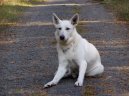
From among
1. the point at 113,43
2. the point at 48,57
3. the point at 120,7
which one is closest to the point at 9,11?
the point at 120,7

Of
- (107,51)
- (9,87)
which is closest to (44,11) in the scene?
(107,51)

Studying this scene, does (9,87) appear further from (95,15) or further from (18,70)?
(95,15)

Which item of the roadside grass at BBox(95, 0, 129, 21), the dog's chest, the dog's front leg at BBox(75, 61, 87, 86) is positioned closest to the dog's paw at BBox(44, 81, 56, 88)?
the dog's front leg at BBox(75, 61, 87, 86)

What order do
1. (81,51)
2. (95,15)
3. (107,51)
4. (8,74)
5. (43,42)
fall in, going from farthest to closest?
(95,15)
(43,42)
(107,51)
(8,74)
(81,51)

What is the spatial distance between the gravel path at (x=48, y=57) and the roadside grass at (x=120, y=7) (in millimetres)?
391

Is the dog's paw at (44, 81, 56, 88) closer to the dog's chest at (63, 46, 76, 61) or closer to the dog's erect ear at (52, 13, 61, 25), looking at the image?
the dog's chest at (63, 46, 76, 61)

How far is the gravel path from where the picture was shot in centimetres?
794

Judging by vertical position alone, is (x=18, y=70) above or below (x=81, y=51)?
below

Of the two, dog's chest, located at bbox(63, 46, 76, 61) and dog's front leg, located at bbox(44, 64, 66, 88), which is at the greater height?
dog's chest, located at bbox(63, 46, 76, 61)

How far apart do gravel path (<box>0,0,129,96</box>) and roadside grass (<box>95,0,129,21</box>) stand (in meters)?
0.39

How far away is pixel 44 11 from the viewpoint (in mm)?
20641

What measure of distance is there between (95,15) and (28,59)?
28.5 feet

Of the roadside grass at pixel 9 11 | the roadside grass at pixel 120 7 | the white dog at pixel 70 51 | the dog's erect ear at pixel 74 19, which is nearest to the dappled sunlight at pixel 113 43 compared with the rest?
the white dog at pixel 70 51

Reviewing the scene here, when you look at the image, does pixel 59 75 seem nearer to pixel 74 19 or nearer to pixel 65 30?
pixel 65 30
